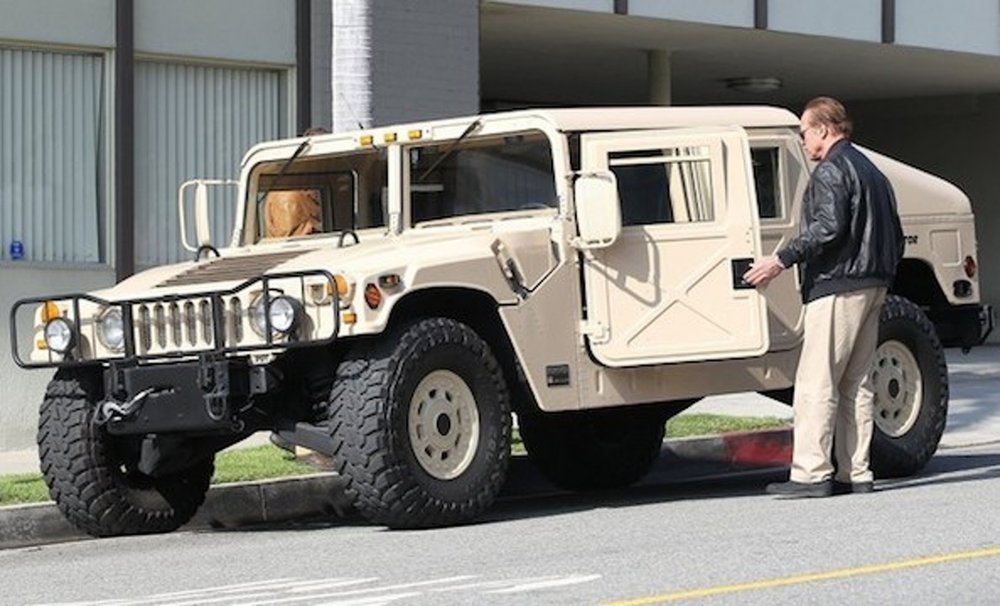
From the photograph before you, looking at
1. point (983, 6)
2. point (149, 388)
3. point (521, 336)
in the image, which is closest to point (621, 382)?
point (521, 336)

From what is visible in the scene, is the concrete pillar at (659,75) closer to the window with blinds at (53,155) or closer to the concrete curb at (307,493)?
the window with blinds at (53,155)

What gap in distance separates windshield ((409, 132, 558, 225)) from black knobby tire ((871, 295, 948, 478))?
224 centimetres

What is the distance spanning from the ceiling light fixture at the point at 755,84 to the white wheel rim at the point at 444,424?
17456 mm

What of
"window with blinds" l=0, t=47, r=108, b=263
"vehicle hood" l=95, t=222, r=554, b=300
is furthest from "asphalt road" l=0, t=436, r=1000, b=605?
"window with blinds" l=0, t=47, r=108, b=263

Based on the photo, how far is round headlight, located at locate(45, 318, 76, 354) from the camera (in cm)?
1126

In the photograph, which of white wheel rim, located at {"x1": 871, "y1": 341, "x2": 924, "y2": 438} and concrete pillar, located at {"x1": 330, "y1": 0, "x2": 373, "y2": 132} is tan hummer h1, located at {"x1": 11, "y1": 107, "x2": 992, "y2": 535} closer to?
white wheel rim, located at {"x1": 871, "y1": 341, "x2": 924, "y2": 438}

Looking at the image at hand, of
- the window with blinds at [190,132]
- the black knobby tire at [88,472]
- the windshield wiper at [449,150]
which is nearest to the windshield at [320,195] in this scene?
the windshield wiper at [449,150]

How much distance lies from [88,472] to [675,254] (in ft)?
10.3

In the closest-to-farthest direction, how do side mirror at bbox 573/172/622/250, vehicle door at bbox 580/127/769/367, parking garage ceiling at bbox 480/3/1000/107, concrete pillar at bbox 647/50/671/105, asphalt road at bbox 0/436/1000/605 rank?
asphalt road at bbox 0/436/1000/605 < side mirror at bbox 573/172/622/250 < vehicle door at bbox 580/127/769/367 < parking garage ceiling at bbox 480/3/1000/107 < concrete pillar at bbox 647/50/671/105

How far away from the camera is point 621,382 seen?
11562 mm

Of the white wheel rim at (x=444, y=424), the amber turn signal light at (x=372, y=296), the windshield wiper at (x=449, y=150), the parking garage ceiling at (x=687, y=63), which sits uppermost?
the parking garage ceiling at (x=687, y=63)

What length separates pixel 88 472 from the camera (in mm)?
11203

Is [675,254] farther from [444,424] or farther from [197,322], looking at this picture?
[197,322]

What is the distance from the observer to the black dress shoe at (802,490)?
11.5m
